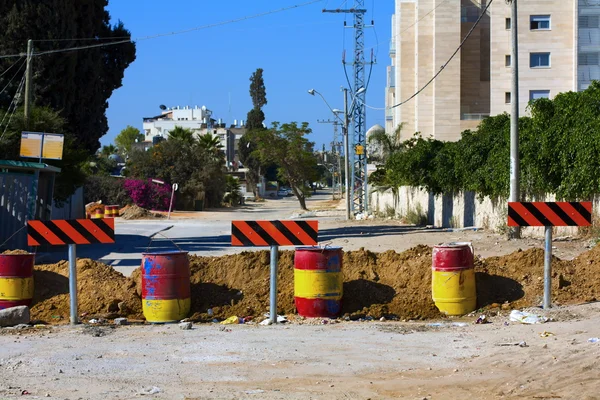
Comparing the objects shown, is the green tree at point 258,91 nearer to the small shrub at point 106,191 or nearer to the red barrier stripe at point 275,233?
the small shrub at point 106,191

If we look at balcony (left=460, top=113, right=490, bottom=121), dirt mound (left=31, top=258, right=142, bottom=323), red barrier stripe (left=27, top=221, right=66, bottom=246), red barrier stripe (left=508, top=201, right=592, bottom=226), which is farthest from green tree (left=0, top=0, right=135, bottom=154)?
Answer: balcony (left=460, top=113, right=490, bottom=121)

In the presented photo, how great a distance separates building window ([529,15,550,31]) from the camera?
57031 mm

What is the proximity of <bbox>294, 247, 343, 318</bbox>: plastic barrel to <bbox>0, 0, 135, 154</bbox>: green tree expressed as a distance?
2013 centimetres

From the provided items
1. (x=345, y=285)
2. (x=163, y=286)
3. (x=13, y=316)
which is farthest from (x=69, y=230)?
(x=345, y=285)

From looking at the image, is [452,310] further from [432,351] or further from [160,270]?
[160,270]

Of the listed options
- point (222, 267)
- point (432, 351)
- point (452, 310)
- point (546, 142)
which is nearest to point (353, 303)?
point (452, 310)

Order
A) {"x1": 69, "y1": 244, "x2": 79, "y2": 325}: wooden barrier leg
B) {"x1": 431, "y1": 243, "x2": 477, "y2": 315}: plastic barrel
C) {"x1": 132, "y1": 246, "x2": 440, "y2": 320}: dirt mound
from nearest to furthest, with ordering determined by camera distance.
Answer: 1. {"x1": 69, "y1": 244, "x2": 79, "y2": 325}: wooden barrier leg
2. {"x1": 431, "y1": 243, "x2": 477, "y2": 315}: plastic barrel
3. {"x1": 132, "y1": 246, "x2": 440, "y2": 320}: dirt mound

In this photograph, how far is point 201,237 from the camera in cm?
3234

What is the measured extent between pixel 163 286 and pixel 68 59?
2334 cm

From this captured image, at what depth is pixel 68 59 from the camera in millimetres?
32250

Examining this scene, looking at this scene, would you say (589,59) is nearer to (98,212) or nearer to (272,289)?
(98,212)

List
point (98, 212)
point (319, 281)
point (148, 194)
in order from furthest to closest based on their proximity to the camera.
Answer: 1. point (148, 194)
2. point (98, 212)
3. point (319, 281)

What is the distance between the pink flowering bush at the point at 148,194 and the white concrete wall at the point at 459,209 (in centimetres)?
2271

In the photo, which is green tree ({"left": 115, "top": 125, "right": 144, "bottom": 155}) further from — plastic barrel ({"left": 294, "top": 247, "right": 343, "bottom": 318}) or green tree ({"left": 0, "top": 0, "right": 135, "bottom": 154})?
plastic barrel ({"left": 294, "top": 247, "right": 343, "bottom": 318})
